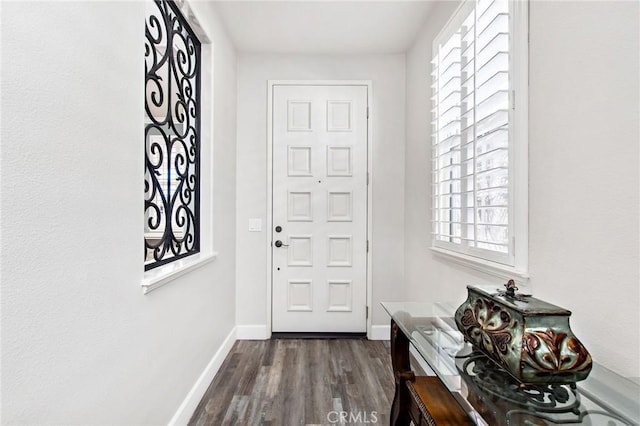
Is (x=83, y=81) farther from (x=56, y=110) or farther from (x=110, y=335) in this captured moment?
(x=110, y=335)

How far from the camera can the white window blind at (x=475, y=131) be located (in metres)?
1.52

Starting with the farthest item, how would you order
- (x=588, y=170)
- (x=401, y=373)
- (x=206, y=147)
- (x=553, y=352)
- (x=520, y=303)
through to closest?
1. (x=206, y=147)
2. (x=401, y=373)
3. (x=588, y=170)
4. (x=520, y=303)
5. (x=553, y=352)

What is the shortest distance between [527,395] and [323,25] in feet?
8.88

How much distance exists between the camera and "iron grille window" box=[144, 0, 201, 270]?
1.61 m

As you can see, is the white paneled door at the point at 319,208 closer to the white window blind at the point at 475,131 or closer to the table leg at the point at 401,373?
the white window blind at the point at 475,131

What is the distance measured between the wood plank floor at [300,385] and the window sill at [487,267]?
1006mm

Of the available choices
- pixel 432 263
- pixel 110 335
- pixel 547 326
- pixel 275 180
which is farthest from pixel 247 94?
pixel 547 326

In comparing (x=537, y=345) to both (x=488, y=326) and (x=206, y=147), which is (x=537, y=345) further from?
(x=206, y=147)

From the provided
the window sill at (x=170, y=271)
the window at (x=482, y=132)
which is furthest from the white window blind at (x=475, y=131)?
the window sill at (x=170, y=271)

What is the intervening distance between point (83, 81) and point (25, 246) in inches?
20.5

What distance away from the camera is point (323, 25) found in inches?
105

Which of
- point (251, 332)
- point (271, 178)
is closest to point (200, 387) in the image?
point (251, 332)

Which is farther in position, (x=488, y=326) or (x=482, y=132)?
(x=482, y=132)

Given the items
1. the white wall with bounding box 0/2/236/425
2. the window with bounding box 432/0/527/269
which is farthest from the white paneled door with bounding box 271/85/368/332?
the white wall with bounding box 0/2/236/425
